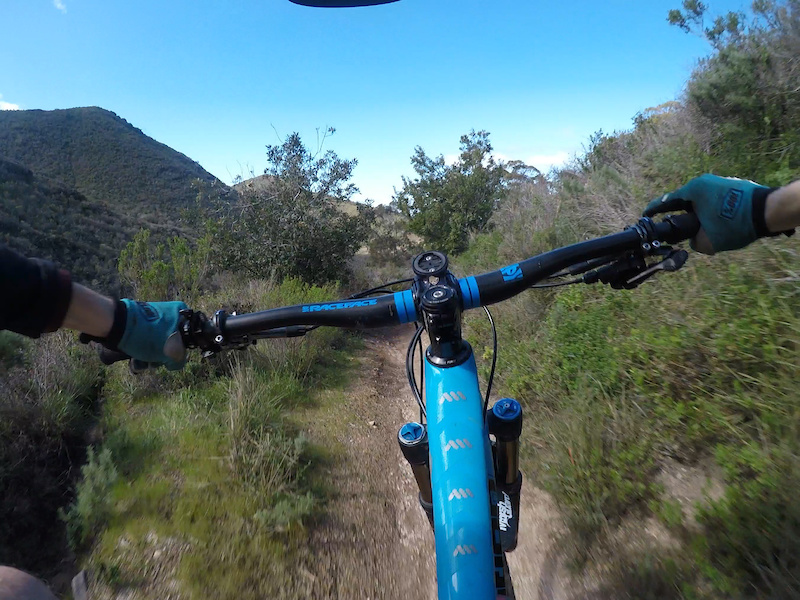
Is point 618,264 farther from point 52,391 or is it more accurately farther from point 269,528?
point 52,391

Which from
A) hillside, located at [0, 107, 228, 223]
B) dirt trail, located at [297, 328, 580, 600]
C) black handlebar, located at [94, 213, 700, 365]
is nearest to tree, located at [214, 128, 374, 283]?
dirt trail, located at [297, 328, 580, 600]

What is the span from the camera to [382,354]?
7.14 meters

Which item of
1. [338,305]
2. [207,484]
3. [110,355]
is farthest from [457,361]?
[207,484]

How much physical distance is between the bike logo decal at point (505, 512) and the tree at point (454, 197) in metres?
13.1

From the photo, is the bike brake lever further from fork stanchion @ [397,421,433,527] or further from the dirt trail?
the dirt trail

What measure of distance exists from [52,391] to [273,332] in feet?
12.7

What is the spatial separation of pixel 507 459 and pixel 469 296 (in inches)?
28.5

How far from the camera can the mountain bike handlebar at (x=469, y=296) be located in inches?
55.4

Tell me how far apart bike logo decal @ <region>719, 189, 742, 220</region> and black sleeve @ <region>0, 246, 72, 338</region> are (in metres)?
1.92

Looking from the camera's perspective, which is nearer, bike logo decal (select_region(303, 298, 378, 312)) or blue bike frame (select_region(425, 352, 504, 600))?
blue bike frame (select_region(425, 352, 504, 600))

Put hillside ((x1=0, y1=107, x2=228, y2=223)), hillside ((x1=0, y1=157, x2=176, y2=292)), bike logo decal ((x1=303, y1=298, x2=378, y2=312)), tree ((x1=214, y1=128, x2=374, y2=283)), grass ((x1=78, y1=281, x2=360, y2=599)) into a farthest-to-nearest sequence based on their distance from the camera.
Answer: hillside ((x1=0, y1=107, x2=228, y2=223)) < hillside ((x1=0, y1=157, x2=176, y2=292)) < tree ((x1=214, y1=128, x2=374, y2=283)) < grass ((x1=78, y1=281, x2=360, y2=599)) < bike logo decal ((x1=303, y1=298, x2=378, y2=312))

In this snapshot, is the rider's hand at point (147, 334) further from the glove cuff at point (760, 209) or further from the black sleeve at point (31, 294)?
the glove cuff at point (760, 209)

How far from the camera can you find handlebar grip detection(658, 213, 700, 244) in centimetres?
142

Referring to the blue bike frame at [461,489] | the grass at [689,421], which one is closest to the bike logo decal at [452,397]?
the blue bike frame at [461,489]
